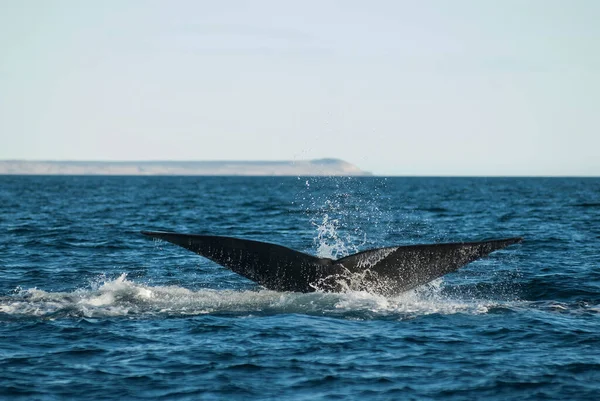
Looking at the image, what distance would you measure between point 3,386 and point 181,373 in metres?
2.07

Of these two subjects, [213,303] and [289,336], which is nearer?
[289,336]

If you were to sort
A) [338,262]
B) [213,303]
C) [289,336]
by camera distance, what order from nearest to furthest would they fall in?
[289,336], [338,262], [213,303]

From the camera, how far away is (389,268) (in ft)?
42.7

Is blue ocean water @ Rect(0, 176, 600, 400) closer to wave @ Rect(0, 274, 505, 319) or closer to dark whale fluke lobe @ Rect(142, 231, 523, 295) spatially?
wave @ Rect(0, 274, 505, 319)

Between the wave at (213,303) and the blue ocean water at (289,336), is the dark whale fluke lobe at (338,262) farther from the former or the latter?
the blue ocean water at (289,336)

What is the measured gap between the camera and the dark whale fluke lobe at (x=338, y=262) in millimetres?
12484

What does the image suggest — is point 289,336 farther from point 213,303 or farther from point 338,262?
point 213,303

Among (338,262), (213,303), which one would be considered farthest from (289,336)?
(213,303)

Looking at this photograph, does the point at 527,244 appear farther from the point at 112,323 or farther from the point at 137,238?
the point at 112,323

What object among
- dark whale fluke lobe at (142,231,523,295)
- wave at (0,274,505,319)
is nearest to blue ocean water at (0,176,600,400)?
wave at (0,274,505,319)

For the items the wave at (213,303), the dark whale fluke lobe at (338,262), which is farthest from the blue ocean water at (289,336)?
the dark whale fluke lobe at (338,262)

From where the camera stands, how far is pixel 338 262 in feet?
43.0

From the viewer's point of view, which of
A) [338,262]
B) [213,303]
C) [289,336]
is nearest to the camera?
[289,336]

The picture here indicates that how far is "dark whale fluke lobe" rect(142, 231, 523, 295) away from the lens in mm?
12484
